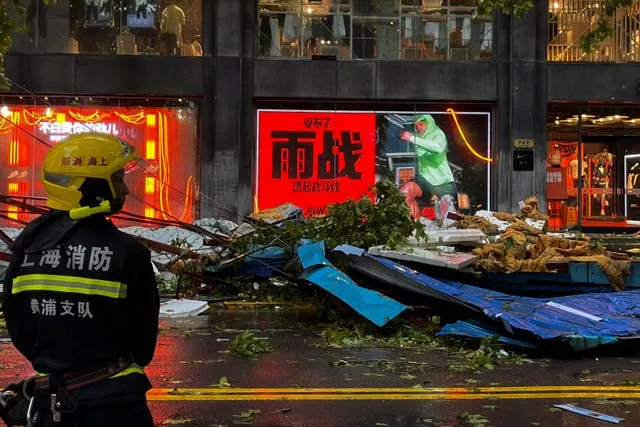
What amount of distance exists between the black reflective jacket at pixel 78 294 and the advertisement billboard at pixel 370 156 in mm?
15133

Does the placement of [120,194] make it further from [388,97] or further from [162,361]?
[388,97]

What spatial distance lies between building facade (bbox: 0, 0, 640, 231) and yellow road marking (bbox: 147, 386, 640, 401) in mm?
12084

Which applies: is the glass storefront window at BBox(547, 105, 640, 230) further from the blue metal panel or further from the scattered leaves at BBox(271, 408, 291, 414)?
the scattered leaves at BBox(271, 408, 291, 414)

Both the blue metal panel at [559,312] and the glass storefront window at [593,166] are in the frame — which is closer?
the blue metal panel at [559,312]

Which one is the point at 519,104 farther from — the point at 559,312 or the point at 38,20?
the point at 38,20

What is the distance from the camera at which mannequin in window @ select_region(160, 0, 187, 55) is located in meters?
18.0

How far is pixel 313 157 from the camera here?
17812 mm

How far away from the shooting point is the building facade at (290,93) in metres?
17.6

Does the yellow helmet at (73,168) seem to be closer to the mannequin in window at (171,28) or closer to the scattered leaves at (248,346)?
the scattered leaves at (248,346)

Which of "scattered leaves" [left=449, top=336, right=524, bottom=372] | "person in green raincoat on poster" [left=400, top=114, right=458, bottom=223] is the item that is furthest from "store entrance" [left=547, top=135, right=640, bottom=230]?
"scattered leaves" [left=449, top=336, right=524, bottom=372]

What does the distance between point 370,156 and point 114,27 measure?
7623 mm

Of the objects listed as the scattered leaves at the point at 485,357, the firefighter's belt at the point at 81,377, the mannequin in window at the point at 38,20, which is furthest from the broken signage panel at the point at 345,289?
the mannequin in window at the point at 38,20

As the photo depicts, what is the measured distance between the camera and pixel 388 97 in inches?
703

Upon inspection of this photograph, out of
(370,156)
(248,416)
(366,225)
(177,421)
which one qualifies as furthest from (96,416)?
(370,156)
